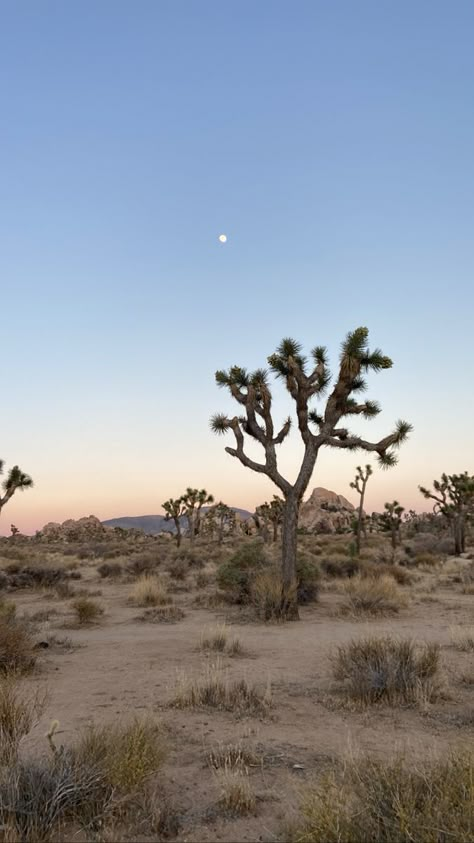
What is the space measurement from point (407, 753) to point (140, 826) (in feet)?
8.17

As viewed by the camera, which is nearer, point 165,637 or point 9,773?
point 9,773

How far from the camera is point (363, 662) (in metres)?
7.32

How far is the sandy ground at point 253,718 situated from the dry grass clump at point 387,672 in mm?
211

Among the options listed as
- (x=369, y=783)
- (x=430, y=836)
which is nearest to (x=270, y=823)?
(x=369, y=783)

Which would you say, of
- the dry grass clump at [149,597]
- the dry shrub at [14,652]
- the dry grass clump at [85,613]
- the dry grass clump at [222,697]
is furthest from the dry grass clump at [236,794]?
the dry grass clump at [149,597]

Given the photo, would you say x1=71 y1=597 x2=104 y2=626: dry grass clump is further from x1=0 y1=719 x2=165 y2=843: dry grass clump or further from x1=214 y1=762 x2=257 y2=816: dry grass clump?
x1=214 y1=762 x2=257 y2=816: dry grass clump

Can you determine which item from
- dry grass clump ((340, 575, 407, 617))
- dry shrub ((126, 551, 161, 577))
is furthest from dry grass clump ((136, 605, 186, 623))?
dry shrub ((126, 551, 161, 577))

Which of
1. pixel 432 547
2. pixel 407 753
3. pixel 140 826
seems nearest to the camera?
pixel 140 826

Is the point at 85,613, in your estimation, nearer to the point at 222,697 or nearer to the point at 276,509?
the point at 222,697

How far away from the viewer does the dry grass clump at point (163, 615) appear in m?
14.1

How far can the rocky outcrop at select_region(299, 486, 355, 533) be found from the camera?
98000mm

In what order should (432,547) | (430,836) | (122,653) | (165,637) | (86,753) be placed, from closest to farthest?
1. (430,836)
2. (86,753)
3. (122,653)
4. (165,637)
5. (432,547)

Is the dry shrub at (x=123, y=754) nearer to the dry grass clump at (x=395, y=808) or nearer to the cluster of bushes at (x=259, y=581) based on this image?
the dry grass clump at (x=395, y=808)

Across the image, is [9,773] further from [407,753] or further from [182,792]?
[407,753]
